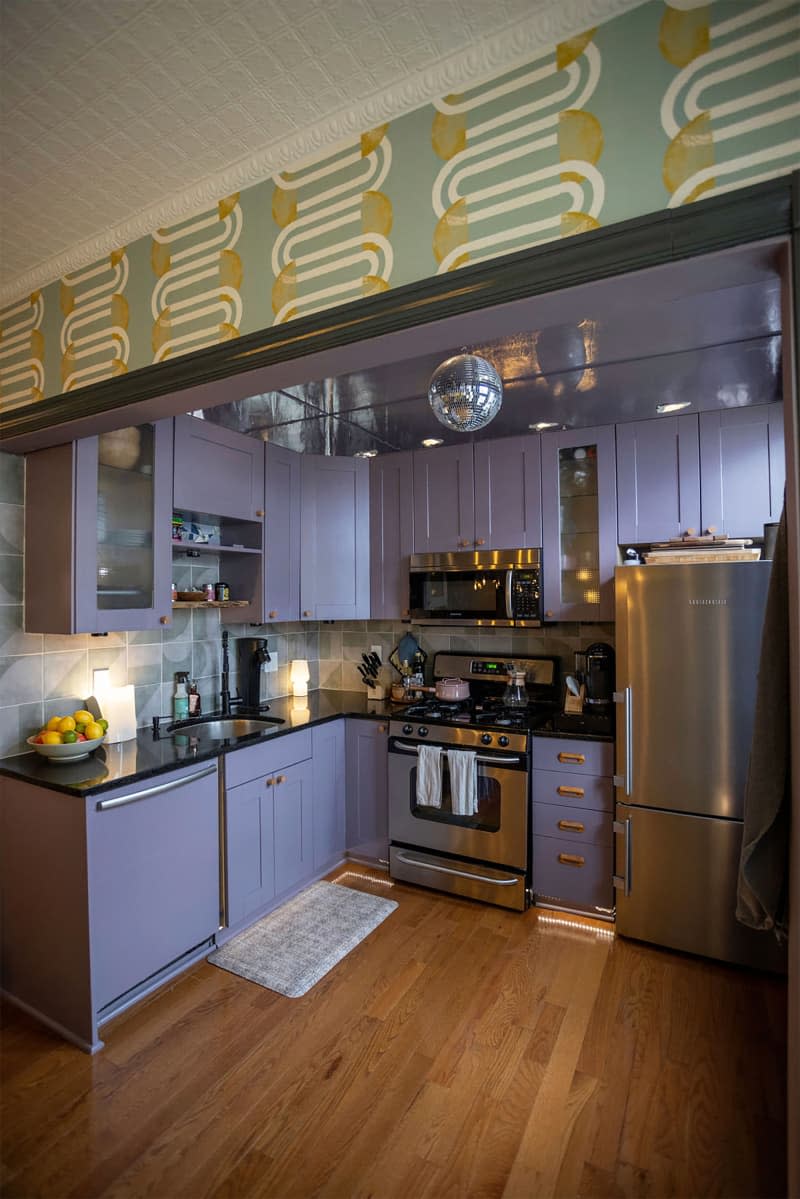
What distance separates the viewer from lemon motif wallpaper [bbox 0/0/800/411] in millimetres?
942

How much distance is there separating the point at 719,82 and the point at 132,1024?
121 inches

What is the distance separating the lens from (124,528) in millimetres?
2438

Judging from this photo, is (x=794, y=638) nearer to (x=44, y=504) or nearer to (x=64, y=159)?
(x=64, y=159)

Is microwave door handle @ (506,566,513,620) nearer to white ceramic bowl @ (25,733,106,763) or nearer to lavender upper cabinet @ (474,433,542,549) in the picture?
lavender upper cabinet @ (474,433,542,549)

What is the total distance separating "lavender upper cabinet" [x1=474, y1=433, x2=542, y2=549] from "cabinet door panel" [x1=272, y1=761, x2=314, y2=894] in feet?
5.24

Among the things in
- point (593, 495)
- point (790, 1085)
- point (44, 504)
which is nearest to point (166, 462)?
point (44, 504)

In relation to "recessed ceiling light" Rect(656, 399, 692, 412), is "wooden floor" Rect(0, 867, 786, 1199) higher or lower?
lower

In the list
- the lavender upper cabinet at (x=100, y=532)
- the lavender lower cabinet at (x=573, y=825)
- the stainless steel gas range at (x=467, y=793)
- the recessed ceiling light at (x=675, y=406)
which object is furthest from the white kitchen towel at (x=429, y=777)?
the recessed ceiling light at (x=675, y=406)

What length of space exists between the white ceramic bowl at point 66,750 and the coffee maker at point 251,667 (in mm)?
1058

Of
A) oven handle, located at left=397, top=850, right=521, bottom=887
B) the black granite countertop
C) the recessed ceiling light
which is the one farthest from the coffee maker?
the recessed ceiling light

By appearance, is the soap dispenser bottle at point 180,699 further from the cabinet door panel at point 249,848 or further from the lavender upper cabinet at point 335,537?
the lavender upper cabinet at point 335,537

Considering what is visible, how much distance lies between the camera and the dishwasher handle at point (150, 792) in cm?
202

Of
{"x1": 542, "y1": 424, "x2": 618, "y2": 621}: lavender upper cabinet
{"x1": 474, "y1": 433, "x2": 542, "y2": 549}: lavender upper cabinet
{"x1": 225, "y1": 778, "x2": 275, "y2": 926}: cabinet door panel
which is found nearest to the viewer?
{"x1": 225, "y1": 778, "x2": 275, "y2": 926}: cabinet door panel

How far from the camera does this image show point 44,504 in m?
2.30
